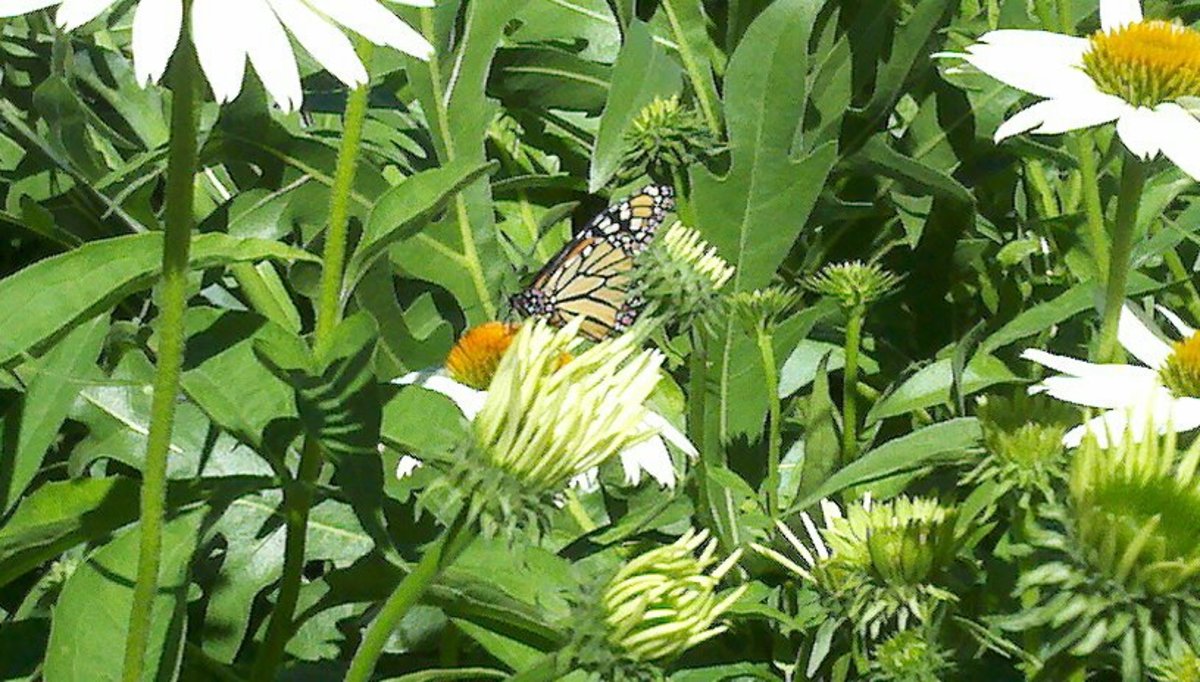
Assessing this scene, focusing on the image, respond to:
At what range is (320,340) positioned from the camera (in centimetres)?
99

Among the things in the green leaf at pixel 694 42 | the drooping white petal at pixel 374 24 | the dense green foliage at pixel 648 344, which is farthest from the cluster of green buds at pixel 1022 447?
the green leaf at pixel 694 42

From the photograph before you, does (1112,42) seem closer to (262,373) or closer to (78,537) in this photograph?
(262,373)

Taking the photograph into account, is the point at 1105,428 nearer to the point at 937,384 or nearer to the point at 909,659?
the point at 909,659

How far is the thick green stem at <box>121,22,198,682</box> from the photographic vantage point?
0.66 meters

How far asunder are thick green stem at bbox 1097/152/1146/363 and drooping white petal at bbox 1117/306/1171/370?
0.10 metres

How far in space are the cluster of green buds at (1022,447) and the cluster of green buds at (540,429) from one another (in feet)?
0.82

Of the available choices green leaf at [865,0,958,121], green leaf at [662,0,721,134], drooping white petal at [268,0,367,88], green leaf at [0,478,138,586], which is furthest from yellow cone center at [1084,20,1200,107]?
green leaf at [0,478,138,586]

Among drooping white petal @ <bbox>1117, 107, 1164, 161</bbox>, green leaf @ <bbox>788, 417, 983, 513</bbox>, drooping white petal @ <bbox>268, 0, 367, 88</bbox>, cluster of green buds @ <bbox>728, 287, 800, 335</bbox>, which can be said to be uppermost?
drooping white petal @ <bbox>1117, 107, 1164, 161</bbox>

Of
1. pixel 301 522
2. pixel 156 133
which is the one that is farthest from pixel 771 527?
pixel 156 133

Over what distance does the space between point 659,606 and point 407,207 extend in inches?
13.4

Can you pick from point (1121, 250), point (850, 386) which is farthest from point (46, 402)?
point (1121, 250)

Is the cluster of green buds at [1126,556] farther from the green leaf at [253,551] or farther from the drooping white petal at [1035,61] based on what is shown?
the green leaf at [253,551]

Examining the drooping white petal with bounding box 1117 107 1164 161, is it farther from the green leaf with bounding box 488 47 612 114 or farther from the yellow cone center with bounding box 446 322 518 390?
the green leaf with bounding box 488 47 612 114

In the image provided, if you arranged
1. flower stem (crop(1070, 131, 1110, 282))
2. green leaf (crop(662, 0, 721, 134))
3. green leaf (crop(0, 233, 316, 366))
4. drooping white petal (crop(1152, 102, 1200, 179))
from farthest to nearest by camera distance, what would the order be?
green leaf (crop(662, 0, 721, 134))
flower stem (crop(1070, 131, 1110, 282))
drooping white petal (crop(1152, 102, 1200, 179))
green leaf (crop(0, 233, 316, 366))
